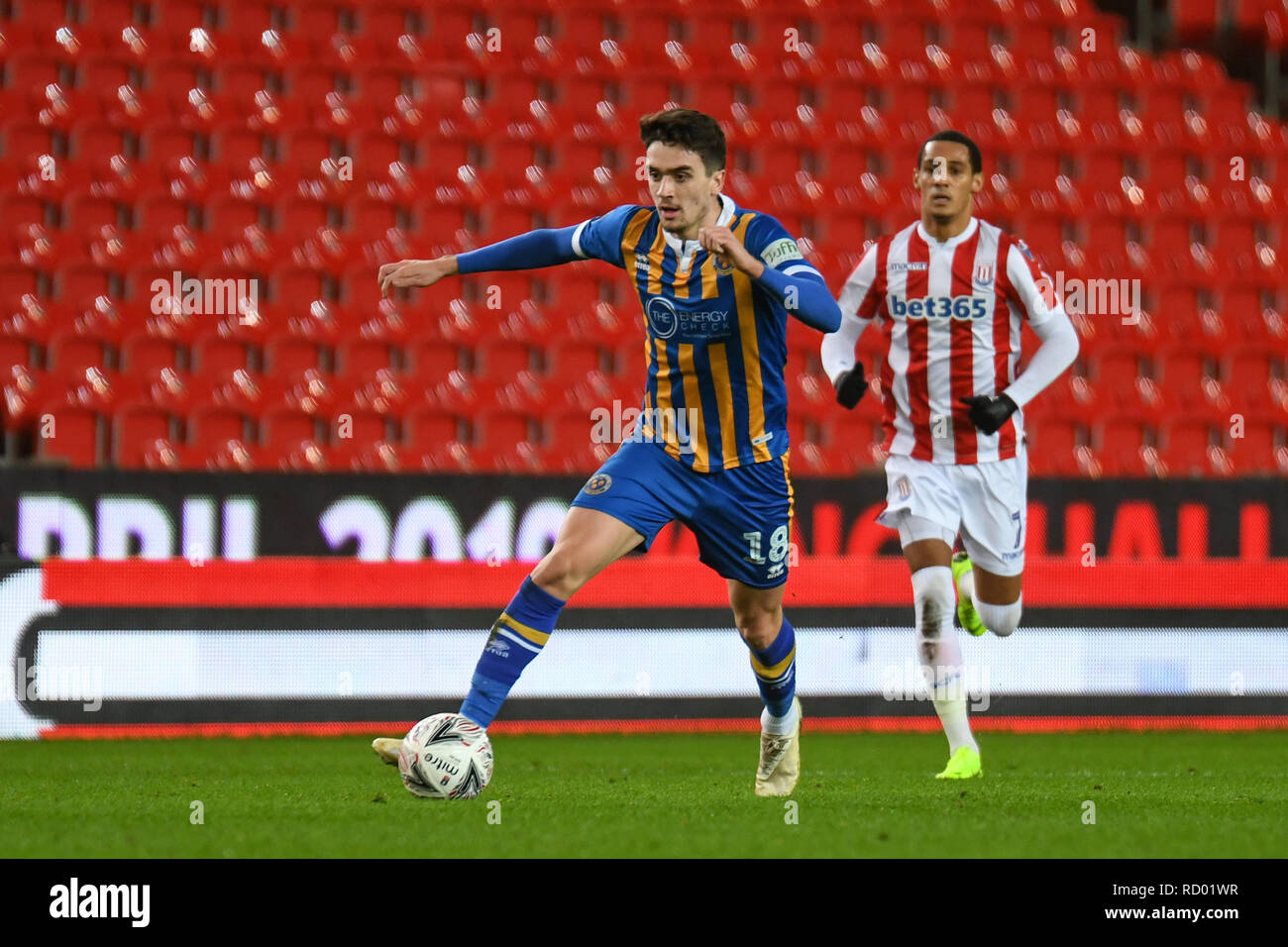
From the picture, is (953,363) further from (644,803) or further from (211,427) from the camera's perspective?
(211,427)

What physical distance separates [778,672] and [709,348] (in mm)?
1066

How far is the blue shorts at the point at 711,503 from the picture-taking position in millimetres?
4943

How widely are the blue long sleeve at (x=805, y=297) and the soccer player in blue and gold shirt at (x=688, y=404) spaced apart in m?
0.01

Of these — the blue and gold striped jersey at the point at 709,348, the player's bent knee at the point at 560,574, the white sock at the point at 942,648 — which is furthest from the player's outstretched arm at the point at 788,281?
the white sock at the point at 942,648

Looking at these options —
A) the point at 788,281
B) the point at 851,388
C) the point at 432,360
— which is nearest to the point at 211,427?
the point at 432,360

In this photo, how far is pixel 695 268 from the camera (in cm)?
502

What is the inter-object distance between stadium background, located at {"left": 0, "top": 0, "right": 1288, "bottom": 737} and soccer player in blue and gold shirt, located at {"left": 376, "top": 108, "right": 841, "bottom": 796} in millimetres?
3181

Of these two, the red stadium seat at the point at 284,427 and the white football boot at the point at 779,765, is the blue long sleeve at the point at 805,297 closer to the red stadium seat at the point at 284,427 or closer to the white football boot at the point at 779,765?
the white football boot at the point at 779,765

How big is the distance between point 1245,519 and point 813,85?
20.6 feet

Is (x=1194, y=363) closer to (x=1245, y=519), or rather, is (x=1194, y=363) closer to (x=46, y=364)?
(x=1245, y=519)

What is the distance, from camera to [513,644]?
483 cm

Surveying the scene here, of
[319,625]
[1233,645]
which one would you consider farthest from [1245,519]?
[319,625]

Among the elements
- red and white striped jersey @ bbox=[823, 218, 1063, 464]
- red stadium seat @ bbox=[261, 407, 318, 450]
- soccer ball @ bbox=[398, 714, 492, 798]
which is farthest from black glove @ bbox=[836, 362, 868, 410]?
red stadium seat @ bbox=[261, 407, 318, 450]
